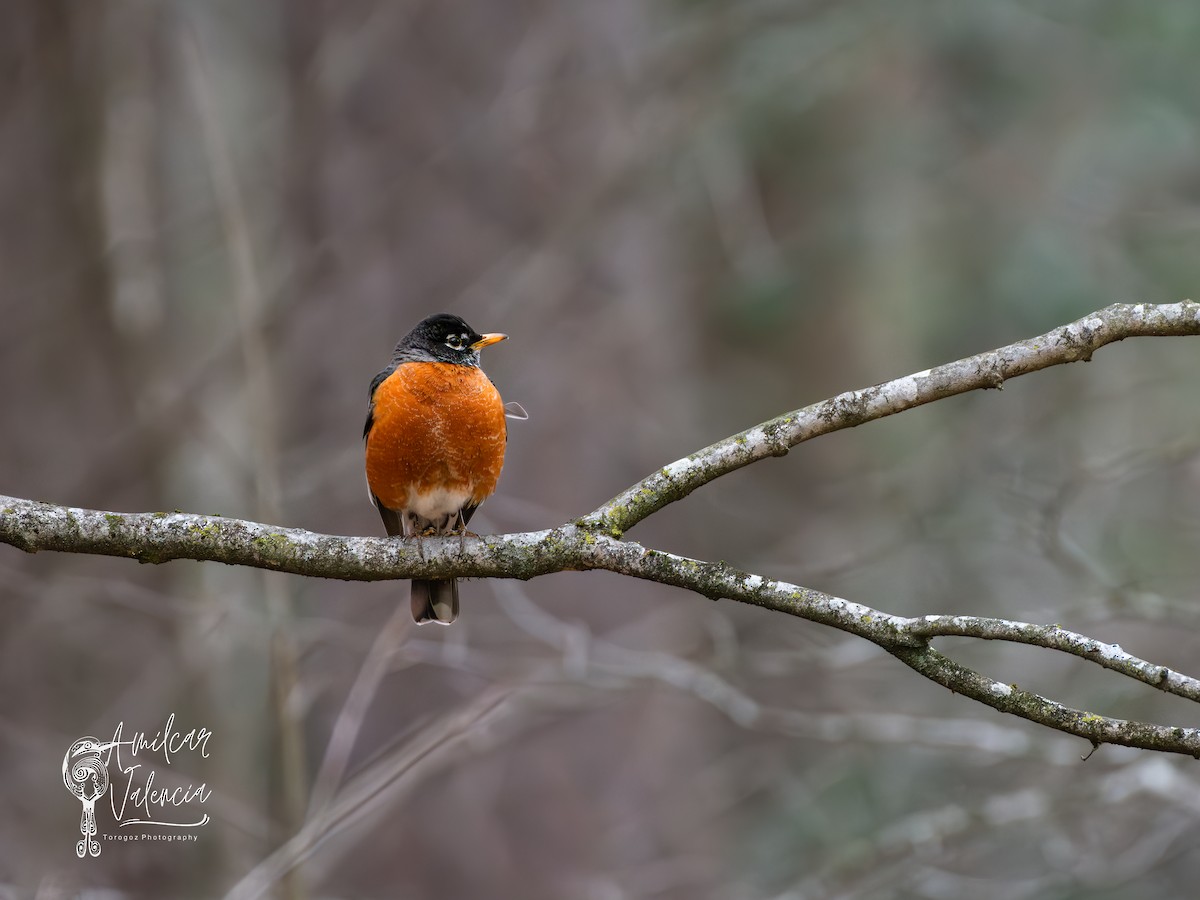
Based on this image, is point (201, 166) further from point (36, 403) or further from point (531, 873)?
point (531, 873)

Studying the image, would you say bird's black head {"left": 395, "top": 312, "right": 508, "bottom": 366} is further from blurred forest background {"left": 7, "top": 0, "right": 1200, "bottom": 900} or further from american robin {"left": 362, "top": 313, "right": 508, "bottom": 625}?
blurred forest background {"left": 7, "top": 0, "right": 1200, "bottom": 900}

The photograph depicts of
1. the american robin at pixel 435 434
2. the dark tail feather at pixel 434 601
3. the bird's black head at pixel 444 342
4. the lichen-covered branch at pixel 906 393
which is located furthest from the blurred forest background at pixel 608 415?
the lichen-covered branch at pixel 906 393

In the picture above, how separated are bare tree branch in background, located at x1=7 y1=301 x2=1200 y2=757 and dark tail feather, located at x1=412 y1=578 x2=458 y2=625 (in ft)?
5.01

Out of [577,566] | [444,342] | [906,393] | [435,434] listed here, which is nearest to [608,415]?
[444,342]

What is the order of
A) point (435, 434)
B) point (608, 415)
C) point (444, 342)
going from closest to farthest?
point (435, 434), point (444, 342), point (608, 415)

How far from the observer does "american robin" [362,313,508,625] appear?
4348 mm

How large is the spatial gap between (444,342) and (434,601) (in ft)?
3.34

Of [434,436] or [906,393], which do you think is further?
[434,436]

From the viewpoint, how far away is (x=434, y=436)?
4336 millimetres

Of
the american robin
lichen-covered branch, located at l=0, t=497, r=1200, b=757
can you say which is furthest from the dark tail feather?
lichen-covered branch, located at l=0, t=497, r=1200, b=757

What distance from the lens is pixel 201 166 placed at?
7461 mm

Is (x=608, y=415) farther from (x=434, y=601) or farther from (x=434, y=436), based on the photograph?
(x=434, y=436)

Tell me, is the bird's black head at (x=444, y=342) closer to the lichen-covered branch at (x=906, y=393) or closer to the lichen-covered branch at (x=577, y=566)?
the lichen-covered branch at (x=577, y=566)

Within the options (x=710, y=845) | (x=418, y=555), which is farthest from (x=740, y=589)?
(x=710, y=845)
